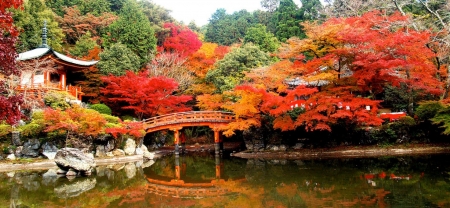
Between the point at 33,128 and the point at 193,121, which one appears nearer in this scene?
the point at 33,128

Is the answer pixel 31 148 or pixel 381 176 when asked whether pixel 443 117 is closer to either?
pixel 381 176

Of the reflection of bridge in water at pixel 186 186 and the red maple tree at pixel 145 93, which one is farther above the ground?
the red maple tree at pixel 145 93

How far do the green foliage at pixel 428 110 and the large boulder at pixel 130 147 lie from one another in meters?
15.4

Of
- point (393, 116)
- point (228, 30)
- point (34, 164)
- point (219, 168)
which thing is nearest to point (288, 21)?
point (228, 30)

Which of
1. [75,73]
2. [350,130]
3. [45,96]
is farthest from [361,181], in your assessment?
[75,73]

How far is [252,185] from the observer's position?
40.5 ft

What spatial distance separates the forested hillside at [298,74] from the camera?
57.8 ft

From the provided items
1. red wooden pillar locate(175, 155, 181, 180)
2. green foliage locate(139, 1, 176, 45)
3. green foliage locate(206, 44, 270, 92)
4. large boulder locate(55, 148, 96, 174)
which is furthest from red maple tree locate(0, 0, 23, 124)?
green foliage locate(139, 1, 176, 45)

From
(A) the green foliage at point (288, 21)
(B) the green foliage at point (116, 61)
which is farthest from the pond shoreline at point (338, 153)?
(A) the green foliage at point (288, 21)

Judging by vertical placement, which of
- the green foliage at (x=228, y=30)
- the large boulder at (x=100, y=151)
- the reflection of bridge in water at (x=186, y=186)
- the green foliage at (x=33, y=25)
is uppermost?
the green foliage at (x=228, y=30)

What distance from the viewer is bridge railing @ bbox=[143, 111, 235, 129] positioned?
21.5 metres

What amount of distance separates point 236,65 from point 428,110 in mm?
11453

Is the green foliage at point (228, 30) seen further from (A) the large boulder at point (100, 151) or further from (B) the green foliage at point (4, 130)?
(B) the green foliage at point (4, 130)

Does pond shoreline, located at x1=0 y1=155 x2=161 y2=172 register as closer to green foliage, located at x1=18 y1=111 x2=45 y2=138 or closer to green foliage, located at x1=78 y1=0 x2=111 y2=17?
green foliage, located at x1=18 y1=111 x2=45 y2=138
